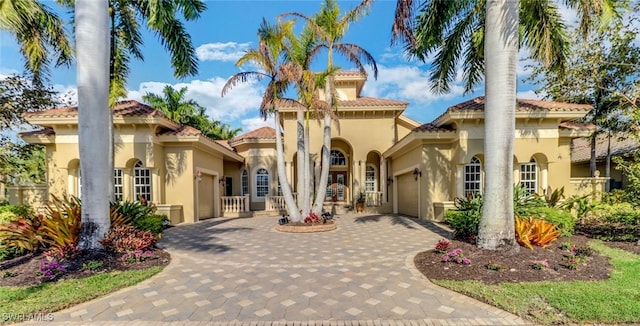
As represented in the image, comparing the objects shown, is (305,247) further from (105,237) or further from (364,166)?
(364,166)

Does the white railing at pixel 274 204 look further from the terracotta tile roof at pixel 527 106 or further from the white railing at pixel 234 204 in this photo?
the terracotta tile roof at pixel 527 106

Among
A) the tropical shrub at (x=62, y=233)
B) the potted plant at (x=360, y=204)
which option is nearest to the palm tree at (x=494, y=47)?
the potted plant at (x=360, y=204)

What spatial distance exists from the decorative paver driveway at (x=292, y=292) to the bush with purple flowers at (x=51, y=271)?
1856mm

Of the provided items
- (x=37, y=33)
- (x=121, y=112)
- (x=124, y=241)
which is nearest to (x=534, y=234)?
(x=124, y=241)

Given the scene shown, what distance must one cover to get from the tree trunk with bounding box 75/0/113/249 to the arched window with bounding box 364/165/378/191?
15.7 meters

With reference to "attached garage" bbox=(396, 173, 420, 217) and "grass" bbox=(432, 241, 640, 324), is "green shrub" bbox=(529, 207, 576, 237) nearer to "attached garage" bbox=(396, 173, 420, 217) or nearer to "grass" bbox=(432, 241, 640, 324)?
"grass" bbox=(432, 241, 640, 324)

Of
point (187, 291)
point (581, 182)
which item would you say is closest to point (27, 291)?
point (187, 291)

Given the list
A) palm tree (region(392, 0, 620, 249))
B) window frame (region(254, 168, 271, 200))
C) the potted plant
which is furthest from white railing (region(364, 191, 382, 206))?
palm tree (region(392, 0, 620, 249))

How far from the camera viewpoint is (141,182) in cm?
1420

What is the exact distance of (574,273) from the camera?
5.88 m

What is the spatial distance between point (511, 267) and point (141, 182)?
1473cm

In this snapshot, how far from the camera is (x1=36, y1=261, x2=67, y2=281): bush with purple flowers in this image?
5879 millimetres

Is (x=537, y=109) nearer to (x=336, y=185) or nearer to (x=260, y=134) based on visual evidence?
(x=336, y=185)

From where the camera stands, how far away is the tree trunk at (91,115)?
7008 millimetres
